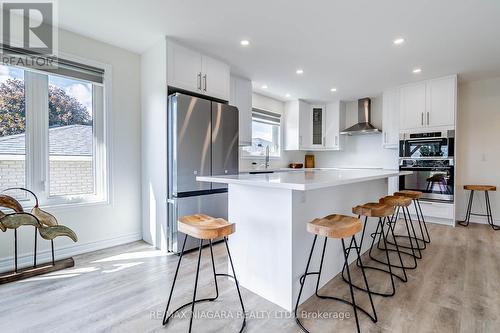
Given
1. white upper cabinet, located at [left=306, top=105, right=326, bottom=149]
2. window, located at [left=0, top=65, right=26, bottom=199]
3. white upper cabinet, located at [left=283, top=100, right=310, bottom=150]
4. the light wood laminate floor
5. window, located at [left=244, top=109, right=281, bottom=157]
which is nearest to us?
the light wood laminate floor

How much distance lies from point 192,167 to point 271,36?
1766mm

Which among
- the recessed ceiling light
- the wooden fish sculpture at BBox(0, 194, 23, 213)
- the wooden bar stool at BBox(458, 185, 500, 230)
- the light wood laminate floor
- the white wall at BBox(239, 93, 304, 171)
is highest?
the recessed ceiling light

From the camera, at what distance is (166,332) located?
154 cm

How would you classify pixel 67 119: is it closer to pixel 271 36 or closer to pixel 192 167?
pixel 192 167

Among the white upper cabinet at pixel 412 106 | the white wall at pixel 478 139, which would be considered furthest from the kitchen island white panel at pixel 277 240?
the white wall at pixel 478 139

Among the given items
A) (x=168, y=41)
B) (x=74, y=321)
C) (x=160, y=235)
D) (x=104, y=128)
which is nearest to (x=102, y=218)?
(x=160, y=235)

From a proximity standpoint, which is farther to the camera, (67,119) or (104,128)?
(104,128)

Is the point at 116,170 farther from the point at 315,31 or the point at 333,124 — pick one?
the point at 333,124

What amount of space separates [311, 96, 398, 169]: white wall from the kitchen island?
12.3 feet

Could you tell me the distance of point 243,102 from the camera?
423cm

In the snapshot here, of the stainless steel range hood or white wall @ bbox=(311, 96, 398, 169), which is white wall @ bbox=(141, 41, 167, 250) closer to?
the stainless steel range hood

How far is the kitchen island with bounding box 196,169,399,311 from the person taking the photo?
177cm

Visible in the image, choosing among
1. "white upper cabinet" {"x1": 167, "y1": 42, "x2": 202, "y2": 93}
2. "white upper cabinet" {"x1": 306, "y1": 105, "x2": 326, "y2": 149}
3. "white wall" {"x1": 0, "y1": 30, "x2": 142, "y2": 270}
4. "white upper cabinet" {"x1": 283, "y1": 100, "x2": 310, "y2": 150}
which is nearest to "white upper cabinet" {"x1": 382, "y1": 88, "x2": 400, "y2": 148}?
"white upper cabinet" {"x1": 306, "y1": 105, "x2": 326, "y2": 149}

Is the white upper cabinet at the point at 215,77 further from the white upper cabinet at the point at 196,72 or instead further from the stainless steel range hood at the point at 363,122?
the stainless steel range hood at the point at 363,122
